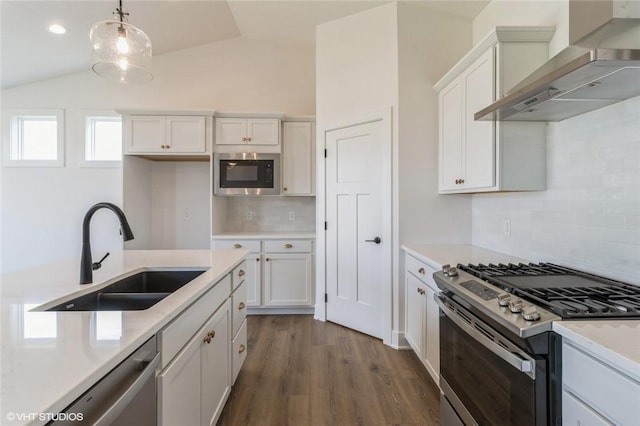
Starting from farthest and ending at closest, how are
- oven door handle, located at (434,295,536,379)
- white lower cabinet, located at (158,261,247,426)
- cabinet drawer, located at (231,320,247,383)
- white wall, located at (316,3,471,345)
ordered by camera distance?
white wall, located at (316,3,471,345) → cabinet drawer, located at (231,320,247,383) → white lower cabinet, located at (158,261,247,426) → oven door handle, located at (434,295,536,379)

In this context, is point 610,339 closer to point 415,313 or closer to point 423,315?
point 423,315

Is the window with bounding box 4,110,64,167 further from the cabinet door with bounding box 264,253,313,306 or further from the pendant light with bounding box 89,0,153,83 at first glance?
the cabinet door with bounding box 264,253,313,306

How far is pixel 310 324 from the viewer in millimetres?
3205

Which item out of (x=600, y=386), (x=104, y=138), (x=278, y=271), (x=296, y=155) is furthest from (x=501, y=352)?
(x=104, y=138)

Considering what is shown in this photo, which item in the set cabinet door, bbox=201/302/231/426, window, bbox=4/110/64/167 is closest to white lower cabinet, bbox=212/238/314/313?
cabinet door, bbox=201/302/231/426

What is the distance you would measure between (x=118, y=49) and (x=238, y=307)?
1.82 meters

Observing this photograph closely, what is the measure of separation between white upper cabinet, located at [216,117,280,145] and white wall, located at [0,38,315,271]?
21.7 inches

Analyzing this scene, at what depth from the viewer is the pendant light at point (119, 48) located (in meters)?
1.77

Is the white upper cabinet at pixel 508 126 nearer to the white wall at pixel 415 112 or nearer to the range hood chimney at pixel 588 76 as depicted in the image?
the range hood chimney at pixel 588 76

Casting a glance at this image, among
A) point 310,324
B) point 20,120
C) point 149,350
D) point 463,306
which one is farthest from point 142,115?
point 463,306

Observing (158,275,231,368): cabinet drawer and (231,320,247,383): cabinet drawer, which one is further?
(231,320,247,383): cabinet drawer

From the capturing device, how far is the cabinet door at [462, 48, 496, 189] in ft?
6.05

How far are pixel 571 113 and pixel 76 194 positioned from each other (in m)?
5.09

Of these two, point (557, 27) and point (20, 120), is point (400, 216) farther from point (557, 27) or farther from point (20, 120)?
point (20, 120)
